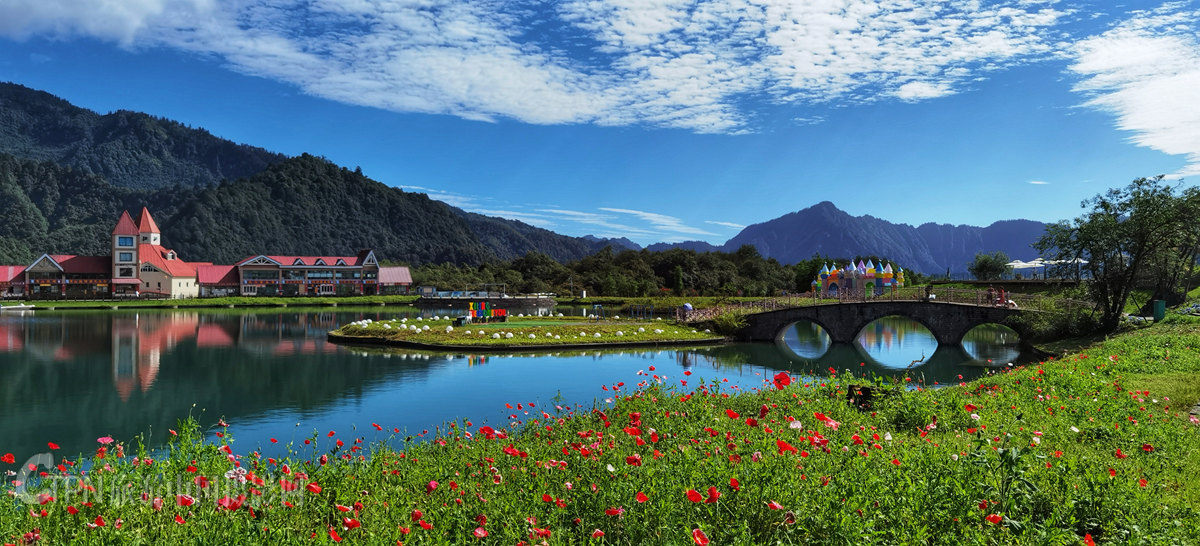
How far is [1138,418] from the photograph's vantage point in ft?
29.4

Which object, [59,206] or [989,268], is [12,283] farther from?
[989,268]

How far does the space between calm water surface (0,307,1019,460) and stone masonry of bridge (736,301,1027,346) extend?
1396mm

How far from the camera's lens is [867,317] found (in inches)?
1587

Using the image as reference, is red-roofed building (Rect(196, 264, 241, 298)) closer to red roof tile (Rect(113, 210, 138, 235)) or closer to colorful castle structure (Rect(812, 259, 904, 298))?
red roof tile (Rect(113, 210, 138, 235))

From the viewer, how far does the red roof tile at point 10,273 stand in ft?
278

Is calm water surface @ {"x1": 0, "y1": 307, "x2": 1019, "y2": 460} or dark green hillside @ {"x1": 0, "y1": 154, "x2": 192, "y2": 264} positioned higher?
dark green hillside @ {"x1": 0, "y1": 154, "x2": 192, "y2": 264}

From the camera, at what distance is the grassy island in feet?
113

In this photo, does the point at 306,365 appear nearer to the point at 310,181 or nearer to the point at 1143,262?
the point at 1143,262

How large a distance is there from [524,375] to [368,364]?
8.41 meters

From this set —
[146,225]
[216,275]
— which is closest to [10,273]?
[146,225]

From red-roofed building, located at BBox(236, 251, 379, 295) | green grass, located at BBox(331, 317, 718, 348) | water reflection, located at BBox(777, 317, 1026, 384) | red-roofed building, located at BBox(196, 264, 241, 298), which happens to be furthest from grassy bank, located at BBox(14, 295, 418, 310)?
water reflection, located at BBox(777, 317, 1026, 384)

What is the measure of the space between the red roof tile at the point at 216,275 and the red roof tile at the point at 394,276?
20.7 metres

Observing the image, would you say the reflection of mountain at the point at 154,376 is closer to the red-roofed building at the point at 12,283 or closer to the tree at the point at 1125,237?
the tree at the point at 1125,237

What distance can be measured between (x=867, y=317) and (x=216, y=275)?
3651 inches
